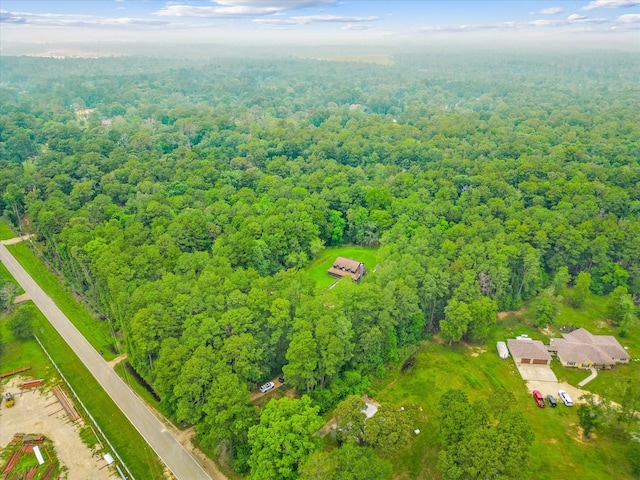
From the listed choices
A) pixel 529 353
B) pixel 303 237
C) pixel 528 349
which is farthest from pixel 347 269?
pixel 529 353

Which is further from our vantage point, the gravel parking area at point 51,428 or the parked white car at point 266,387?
the parked white car at point 266,387

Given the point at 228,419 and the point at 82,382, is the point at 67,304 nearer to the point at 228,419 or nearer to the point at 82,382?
the point at 82,382

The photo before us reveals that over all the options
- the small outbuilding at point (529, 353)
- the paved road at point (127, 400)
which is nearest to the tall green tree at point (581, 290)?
the small outbuilding at point (529, 353)

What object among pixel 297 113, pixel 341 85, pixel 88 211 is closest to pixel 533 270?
pixel 88 211

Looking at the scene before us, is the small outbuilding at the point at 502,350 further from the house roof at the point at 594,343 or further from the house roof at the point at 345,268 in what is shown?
the house roof at the point at 345,268

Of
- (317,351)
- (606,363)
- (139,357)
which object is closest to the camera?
(317,351)

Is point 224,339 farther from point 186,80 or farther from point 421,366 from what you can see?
point 186,80

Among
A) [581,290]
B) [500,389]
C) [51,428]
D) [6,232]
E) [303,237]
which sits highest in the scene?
[500,389]
